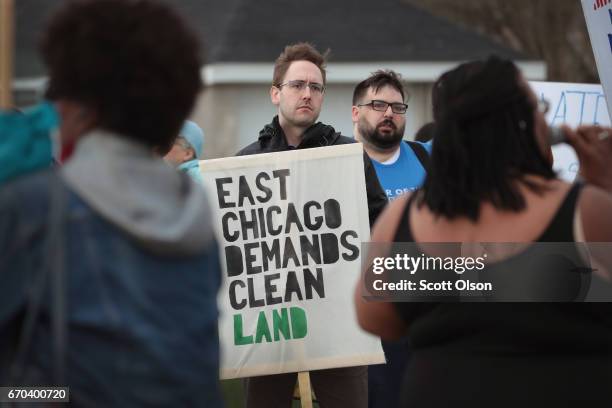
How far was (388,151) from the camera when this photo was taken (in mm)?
6742

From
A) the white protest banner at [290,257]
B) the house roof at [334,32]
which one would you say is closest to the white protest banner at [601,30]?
the white protest banner at [290,257]

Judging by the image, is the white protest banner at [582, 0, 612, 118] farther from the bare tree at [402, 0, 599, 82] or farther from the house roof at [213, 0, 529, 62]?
the bare tree at [402, 0, 599, 82]

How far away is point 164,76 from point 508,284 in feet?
3.35

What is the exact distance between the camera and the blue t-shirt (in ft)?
21.5

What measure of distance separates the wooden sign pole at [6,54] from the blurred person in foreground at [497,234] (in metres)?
0.98

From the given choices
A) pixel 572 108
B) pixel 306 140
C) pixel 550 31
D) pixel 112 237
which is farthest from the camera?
pixel 550 31

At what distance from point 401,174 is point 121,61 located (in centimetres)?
404

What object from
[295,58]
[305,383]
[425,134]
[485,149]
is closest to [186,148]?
[295,58]

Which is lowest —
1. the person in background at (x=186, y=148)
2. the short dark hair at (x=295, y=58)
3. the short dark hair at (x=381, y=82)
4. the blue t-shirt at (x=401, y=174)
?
the blue t-shirt at (x=401, y=174)

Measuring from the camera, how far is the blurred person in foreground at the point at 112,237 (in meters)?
2.59

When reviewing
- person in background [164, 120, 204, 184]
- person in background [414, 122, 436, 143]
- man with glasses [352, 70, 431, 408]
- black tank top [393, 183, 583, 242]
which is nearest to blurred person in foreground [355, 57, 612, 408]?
black tank top [393, 183, 583, 242]

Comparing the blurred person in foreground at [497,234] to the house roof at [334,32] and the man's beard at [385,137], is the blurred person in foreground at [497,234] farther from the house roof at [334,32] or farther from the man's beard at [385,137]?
the house roof at [334,32]

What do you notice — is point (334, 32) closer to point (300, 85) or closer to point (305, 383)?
point (300, 85)

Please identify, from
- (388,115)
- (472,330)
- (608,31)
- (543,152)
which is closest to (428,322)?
(472,330)
